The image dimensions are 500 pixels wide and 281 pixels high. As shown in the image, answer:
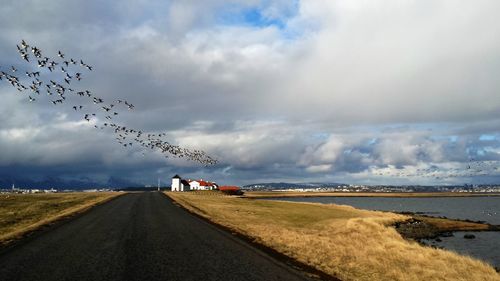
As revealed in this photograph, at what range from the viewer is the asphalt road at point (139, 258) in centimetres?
1281

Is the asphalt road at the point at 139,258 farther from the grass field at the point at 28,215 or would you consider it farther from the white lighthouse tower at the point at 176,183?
the white lighthouse tower at the point at 176,183

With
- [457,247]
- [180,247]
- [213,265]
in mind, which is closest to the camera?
[213,265]

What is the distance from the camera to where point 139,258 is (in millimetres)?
15484

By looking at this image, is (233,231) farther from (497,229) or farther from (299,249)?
(497,229)

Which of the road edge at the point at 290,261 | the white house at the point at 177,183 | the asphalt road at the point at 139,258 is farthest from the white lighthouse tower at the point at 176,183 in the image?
the road edge at the point at 290,261

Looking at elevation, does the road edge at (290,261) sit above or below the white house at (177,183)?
below

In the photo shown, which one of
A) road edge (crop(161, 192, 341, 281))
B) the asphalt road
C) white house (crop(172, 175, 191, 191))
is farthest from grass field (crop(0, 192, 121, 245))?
white house (crop(172, 175, 191, 191))

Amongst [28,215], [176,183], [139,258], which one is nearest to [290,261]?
[139,258]

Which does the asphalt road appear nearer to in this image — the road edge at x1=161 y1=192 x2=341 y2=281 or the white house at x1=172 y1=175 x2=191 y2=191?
the road edge at x1=161 y1=192 x2=341 y2=281

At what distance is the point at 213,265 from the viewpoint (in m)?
14.4

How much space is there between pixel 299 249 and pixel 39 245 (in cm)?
1127

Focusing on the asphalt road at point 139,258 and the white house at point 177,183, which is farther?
the white house at point 177,183

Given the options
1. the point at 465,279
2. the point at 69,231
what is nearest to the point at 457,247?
the point at 465,279

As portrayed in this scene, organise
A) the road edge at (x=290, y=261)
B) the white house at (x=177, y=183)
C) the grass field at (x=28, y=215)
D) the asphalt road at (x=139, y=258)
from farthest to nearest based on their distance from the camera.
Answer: the white house at (x=177, y=183) → the grass field at (x=28, y=215) → the road edge at (x=290, y=261) → the asphalt road at (x=139, y=258)
